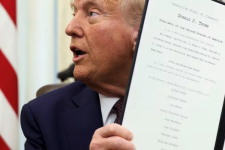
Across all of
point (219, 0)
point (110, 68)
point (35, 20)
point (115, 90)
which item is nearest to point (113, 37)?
point (110, 68)

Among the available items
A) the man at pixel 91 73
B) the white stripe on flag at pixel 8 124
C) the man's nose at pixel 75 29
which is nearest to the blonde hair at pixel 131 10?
the man at pixel 91 73

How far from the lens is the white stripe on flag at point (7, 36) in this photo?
1.88m

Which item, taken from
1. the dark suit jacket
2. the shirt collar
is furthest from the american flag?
the shirt collar

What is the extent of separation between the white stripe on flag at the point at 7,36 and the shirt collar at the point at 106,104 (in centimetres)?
69

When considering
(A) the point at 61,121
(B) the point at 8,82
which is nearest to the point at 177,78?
(A) the point at 61,121

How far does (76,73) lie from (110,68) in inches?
5.5

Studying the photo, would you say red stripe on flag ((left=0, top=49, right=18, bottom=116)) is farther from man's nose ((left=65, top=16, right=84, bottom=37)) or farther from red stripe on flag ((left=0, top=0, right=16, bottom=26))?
man's nose ((left=65, top=16, right=84, bottom=37))

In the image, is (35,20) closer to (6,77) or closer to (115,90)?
(6,77)

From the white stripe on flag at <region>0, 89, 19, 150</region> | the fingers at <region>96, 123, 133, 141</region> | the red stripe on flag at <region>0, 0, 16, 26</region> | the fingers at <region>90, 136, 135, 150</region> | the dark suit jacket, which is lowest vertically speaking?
the white stripe on flag at <region>0, 89, 19, 150</region>

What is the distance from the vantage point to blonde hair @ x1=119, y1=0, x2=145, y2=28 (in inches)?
53.2

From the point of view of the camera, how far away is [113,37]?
137cm

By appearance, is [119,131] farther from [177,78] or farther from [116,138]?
[177,78]

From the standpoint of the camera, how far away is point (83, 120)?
1.50 metres

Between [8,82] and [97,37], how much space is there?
2.60 feet
